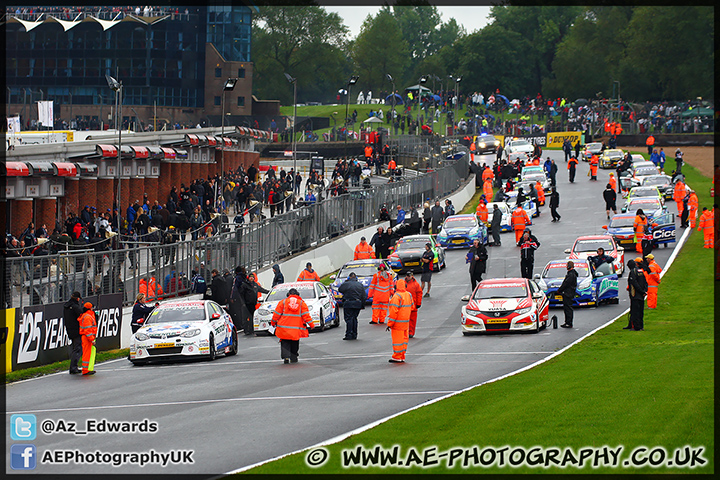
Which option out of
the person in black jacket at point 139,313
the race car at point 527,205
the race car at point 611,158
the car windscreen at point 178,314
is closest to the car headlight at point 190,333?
the car windscreen at point 178,314

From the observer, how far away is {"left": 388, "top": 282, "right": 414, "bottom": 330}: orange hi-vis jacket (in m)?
19.3

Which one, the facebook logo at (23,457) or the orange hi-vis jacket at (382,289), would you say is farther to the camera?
the orange hi-vis jacket at (382,289)

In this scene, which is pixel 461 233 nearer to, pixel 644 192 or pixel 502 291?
pixel 644 192

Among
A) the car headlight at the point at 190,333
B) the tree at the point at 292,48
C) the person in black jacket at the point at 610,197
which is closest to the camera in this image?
the car headlight at the point at 190,333

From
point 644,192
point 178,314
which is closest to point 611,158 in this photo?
point 644,192

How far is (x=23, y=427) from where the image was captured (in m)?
13.7

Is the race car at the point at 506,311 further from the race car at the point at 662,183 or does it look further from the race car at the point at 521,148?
the race car at the point at 521,148

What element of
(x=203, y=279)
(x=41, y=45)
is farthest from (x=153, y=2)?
(x=203, y=279)

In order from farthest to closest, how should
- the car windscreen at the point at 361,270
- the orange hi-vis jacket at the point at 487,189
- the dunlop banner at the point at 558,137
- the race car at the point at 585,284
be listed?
the dunlop banner at the point at 558,137 → the orange hi-vis jacket at the point at 487,189 → the car windscreen at the point at 361,270 → the race car at the point at 585,284

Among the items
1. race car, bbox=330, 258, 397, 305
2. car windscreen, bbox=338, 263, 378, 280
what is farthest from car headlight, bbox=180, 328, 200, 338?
Result: car windscreen, bbox=338, 263, 378, 280

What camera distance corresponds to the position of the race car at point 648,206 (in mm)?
39656

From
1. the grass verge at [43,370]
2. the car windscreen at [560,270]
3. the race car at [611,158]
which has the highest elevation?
the race car at [611,158]

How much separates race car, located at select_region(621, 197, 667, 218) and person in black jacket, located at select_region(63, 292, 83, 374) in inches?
989

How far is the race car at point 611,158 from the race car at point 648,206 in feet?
86.9
